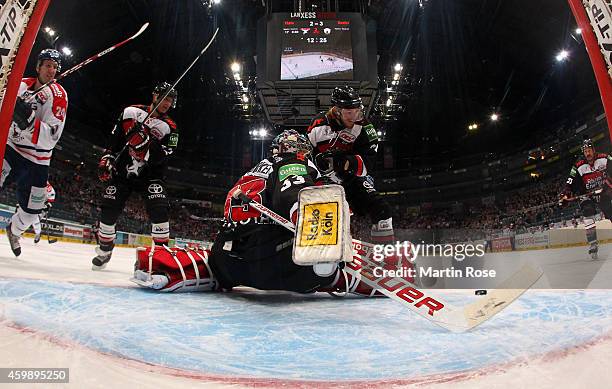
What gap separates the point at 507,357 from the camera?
1.02 m

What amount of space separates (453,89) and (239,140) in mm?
9793

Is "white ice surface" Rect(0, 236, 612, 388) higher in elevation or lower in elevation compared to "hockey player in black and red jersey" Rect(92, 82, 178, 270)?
lower

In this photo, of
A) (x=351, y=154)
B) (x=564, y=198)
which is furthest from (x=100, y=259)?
(x=564, y=198)

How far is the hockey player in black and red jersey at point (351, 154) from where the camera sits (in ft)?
10.9

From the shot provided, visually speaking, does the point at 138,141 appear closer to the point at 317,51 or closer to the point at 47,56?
the point at 47,56

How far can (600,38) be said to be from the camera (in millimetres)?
1352

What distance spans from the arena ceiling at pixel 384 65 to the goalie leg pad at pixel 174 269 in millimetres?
4376

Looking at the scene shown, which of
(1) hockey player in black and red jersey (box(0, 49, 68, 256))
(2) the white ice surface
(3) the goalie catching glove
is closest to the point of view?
(2) the white ice surface

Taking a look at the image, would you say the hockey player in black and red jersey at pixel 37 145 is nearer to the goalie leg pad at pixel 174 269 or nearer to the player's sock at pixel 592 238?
the goalie leg pad at pixel 174 269

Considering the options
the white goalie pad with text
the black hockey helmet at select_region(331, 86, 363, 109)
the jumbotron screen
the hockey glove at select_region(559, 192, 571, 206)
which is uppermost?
the jumbotron screen

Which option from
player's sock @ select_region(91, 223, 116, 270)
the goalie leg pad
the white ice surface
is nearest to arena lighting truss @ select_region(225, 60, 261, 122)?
player's sock @ select_region(91, 223, 116, 270)

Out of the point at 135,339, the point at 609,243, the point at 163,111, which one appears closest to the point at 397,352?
the point at 135,339

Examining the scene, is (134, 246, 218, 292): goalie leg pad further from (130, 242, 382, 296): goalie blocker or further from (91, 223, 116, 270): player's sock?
(91, 223, 116, 270): player's sock

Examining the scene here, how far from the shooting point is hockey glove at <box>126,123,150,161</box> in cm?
321
